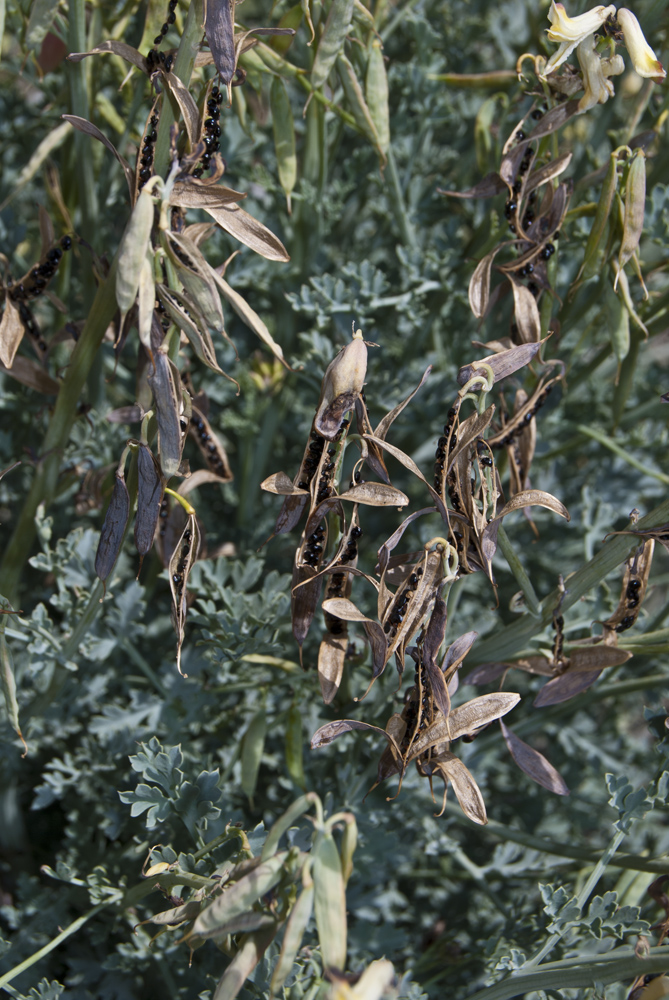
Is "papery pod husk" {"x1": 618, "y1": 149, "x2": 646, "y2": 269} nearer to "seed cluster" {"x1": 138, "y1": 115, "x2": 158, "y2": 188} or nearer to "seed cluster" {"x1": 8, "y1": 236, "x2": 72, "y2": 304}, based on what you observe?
"seed cluster" {"x1": 138, "y1": 115, "x2": 158, "y2": 188}

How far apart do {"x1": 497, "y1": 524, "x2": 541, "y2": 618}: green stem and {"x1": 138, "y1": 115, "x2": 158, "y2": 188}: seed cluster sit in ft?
1.63

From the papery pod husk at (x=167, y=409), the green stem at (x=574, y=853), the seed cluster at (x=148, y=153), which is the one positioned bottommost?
the green stem at (x=574, y=853)

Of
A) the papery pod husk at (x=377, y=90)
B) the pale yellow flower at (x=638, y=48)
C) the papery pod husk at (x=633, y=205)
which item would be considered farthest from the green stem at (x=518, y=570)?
the papery pod husk at (x=377, y=90)

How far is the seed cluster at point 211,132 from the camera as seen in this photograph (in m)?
0.81

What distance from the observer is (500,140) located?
4.39 ft

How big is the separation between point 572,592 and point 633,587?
74mm

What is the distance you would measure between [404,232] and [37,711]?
3.14 feet

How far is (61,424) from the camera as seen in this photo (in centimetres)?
108

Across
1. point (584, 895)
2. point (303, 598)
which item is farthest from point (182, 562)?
point (584, 895)

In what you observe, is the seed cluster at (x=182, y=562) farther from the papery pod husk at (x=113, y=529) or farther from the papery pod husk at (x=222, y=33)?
the papery pod husk at (x=222, y=33)

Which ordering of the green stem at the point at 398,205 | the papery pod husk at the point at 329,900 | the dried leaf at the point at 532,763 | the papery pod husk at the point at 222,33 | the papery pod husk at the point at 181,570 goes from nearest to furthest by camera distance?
1. the papery pod husk at the point at 329,900
2. the papery pod husk at the point at 222,33
3. the papery pod husk at the point at 181,570
4. the dried leaf at the point at 532,763
5. the green stem at the point at 398,205

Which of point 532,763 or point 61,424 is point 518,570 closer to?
point 532,763

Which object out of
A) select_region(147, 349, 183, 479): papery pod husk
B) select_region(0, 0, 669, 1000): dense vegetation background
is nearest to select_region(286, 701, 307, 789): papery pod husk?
select_region(0, 0, 669, 1000): dense vegetation background

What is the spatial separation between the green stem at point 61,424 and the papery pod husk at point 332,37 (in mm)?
334
